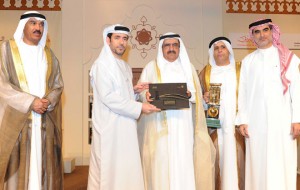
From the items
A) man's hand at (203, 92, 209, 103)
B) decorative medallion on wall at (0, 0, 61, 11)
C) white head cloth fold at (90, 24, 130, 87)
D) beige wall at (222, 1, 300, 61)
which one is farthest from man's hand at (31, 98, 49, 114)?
beige wall at (222, 1, 300, 61)

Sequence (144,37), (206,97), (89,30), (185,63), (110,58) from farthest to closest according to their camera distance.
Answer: (144,37) < (89,30) < (206,97) < (185,63) < (110,58)

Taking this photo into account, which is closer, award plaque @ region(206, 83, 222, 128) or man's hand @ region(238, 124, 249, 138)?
man's hand @ region(238, 124, 249, 138)

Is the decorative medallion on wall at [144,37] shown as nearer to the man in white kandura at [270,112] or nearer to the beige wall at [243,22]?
the beige wall at [243,22]

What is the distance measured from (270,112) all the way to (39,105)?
2.12 metres

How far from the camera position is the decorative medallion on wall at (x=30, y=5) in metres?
5.97

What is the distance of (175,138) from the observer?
309 centimetres

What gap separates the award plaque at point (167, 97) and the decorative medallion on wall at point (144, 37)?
3.25 m

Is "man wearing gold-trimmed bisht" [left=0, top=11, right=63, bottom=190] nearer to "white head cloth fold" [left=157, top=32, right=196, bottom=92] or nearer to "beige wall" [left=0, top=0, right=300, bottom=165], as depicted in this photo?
"white head cloth fold" [left=157, top=32, right=196, bottom=92]

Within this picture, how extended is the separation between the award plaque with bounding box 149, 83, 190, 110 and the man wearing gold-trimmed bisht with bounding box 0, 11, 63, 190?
0.93 metres

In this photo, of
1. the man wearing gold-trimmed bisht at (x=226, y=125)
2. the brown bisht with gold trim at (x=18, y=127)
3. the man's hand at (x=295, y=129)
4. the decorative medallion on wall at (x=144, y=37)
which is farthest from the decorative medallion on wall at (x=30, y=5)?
the man's hand at (x=295, y=129)

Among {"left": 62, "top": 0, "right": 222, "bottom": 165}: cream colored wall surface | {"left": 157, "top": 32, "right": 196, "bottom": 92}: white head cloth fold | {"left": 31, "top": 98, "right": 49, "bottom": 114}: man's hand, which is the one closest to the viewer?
{"left": 31, "top": 98, "right": 49, "bottom": 114}: man's hand

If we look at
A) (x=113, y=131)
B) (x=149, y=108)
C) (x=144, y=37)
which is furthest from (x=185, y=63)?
(x=144, y=37)

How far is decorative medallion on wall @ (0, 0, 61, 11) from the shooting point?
Answer: 5969 mm

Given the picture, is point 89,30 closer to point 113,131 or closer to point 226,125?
point 113,131
